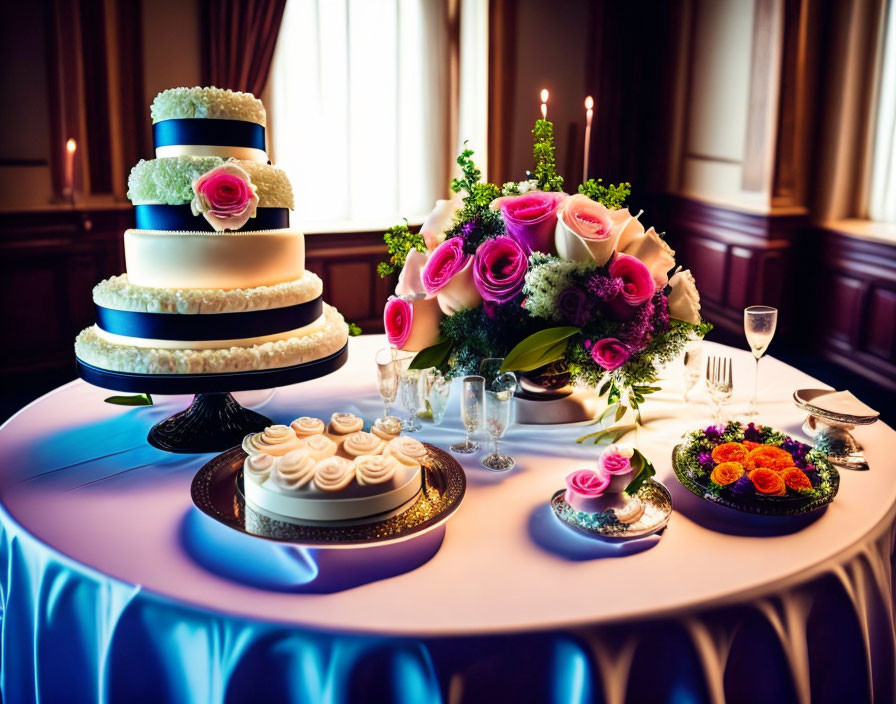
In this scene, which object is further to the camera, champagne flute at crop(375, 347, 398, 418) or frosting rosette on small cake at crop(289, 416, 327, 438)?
champagne flute at crop(375, 347, 398, 418)

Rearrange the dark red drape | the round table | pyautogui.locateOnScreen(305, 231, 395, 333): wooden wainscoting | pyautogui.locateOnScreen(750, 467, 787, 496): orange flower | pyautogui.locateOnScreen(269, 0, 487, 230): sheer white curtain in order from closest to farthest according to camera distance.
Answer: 1. the round table
2. pyautogui.locateOnScreen(750, 467, 787, 496): orange flower
3. the dark red drape
4. pyautogui.locateOnScreen(269, 0, 487, 230): sheer white curtain
5. pyautogui.locateOnScreen(305, 231, 395, 333): wooden wainscoting

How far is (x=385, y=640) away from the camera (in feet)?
3.43

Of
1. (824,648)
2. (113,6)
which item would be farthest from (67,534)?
(113,6)

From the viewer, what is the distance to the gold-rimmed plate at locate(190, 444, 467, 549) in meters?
1.22

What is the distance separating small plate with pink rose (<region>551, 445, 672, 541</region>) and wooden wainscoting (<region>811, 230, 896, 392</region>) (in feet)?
11.2

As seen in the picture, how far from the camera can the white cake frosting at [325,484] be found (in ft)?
4.14

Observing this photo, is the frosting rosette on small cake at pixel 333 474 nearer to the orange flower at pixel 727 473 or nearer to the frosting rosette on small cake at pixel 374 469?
the frosting rosette on small cake at pixel 374 469

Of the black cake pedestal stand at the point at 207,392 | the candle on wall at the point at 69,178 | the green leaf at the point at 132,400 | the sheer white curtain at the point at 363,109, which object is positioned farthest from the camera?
the sheer white curtain at the point at 363,109

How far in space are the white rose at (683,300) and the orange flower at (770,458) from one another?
0.35m

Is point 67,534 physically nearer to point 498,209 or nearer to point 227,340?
point 227,340

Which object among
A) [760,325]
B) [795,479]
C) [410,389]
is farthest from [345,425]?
[760,325]

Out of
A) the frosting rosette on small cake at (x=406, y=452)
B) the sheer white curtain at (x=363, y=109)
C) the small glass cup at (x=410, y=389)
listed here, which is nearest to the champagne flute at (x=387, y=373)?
the small glass cup at (x=410, y=389)

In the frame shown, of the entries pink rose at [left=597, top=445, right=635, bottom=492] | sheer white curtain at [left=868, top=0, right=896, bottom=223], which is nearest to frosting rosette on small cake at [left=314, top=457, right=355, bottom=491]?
pink rose at [left=597, top=445, right=635, bottom=492]

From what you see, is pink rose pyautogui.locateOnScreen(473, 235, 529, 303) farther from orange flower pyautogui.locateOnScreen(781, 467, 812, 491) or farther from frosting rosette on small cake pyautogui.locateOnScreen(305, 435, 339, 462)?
orange flower pyautogui.locateOnScreen(781, 467, 812, 491)
